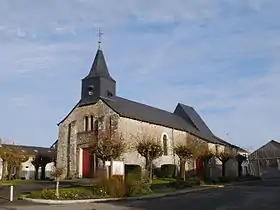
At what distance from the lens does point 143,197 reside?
74.5 ft

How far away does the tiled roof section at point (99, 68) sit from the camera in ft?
140

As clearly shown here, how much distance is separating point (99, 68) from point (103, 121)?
6.39 metres

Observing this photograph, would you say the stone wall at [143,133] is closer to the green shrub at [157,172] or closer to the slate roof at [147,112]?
the slate roof at [147,112]

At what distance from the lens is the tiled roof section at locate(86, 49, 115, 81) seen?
42562 mm

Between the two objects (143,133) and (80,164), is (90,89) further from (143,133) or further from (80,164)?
(80,164)

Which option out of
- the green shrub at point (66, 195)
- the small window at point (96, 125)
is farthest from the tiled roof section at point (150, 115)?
the green shrub at point (66, 195)

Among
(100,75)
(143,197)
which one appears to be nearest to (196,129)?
(100,75)

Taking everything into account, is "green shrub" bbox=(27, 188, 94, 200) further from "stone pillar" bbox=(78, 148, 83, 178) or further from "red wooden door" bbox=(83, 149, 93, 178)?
"stone pillar" bbox=(78, 148, 83, 178)

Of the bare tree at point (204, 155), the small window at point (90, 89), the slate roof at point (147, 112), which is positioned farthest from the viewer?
the small window at point (90, 89)

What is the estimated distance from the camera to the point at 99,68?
43.2 m

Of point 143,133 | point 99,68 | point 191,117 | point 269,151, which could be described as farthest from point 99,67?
point 269,151

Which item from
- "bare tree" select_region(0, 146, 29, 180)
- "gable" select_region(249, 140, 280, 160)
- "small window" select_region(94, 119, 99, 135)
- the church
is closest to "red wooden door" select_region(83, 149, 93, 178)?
the church

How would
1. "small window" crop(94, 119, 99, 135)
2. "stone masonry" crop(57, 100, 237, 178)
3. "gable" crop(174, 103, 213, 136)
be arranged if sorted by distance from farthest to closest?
"gable" crop(174, 103, 213, 136)
"small window" crop(94, 119, 99, 135)
"stone masonry" crop(57, 100, 237, 178)

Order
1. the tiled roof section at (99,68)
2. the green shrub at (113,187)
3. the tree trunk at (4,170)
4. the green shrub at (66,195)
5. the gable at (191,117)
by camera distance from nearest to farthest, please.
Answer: the green shrub at (66,195) < the green shrub at (113,187) < the tree trunk at (4,170) < the tiled roof section at (99,68) < the gable at (191,117)
